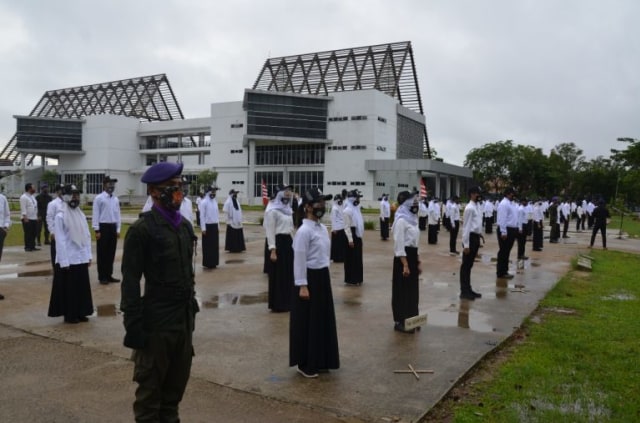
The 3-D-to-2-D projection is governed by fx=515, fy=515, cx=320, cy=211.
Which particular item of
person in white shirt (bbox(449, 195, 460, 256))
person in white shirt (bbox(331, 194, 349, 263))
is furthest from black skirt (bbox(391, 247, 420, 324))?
person in white shirt (bbox(449, 195, 460, 256))

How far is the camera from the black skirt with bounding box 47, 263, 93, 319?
7.27 meters

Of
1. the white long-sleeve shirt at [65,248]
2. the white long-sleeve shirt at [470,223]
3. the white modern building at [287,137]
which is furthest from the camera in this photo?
the white modern building at [287,137]

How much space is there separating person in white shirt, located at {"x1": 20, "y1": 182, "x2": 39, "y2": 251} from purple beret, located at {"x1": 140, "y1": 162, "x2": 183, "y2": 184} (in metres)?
13.6

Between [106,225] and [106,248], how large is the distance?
20.9 inches

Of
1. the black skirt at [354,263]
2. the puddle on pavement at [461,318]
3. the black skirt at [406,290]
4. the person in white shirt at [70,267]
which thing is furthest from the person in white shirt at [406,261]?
the person in white shirt at [70,267]

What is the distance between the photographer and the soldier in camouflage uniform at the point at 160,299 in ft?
10.8

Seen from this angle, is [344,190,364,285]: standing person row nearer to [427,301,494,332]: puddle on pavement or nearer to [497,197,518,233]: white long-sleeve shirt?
[427,301,494,332]: puddle on pavement

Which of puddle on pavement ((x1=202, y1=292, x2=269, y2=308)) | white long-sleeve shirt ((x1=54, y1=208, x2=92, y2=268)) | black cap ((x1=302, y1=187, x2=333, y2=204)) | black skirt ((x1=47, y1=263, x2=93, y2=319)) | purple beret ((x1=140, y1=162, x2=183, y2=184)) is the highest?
purple beret ((x1=140, y1=162, x2=183, y2=184))

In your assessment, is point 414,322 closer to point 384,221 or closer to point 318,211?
point 318,211

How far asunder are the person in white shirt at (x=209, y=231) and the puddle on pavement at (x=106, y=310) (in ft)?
14.5

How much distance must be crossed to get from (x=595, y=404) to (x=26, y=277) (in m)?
10.9

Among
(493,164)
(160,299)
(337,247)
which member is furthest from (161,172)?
(493,164)

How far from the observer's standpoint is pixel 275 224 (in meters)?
8.45

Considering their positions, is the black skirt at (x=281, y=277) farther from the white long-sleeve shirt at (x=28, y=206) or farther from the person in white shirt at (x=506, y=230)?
the white long-sleeve shirt at (x=28, y=206)
